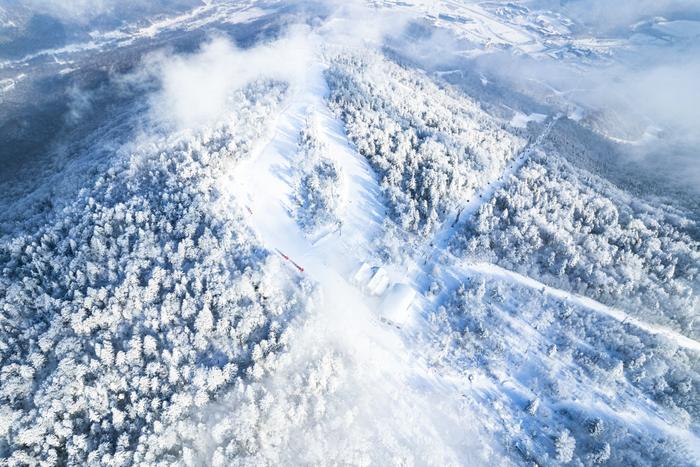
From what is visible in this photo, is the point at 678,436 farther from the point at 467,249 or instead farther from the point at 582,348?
the point at 467,249

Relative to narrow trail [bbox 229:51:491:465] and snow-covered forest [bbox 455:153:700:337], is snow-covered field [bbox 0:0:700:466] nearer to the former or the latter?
narrow trail [bbox 229:51:491:465]

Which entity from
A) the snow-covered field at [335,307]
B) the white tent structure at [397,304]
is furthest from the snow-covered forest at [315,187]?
the white tent structure at [397,304]

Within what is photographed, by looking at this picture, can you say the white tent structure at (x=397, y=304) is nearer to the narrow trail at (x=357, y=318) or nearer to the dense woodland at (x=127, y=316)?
the narrow trail at (x=357, y=318)

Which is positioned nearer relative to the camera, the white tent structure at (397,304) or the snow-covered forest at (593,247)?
the white tent structure at (397,304)

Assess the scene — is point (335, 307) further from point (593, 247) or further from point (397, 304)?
point (593, 247)

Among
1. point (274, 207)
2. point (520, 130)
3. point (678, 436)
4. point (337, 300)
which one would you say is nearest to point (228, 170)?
Answer: point (274, 207)

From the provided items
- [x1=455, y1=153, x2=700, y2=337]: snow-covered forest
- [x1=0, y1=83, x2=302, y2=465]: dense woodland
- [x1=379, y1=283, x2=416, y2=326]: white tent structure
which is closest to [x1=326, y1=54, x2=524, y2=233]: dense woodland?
Result: [x1=455, y1=153, x2=700, y2=337]: snow-covered forest

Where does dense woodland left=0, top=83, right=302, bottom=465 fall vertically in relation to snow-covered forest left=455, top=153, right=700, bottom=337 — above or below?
above

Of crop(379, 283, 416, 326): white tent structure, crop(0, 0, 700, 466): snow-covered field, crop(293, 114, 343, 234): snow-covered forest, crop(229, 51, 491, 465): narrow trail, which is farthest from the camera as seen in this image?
crop(293, 114, 343, 234): snow-covered forest
